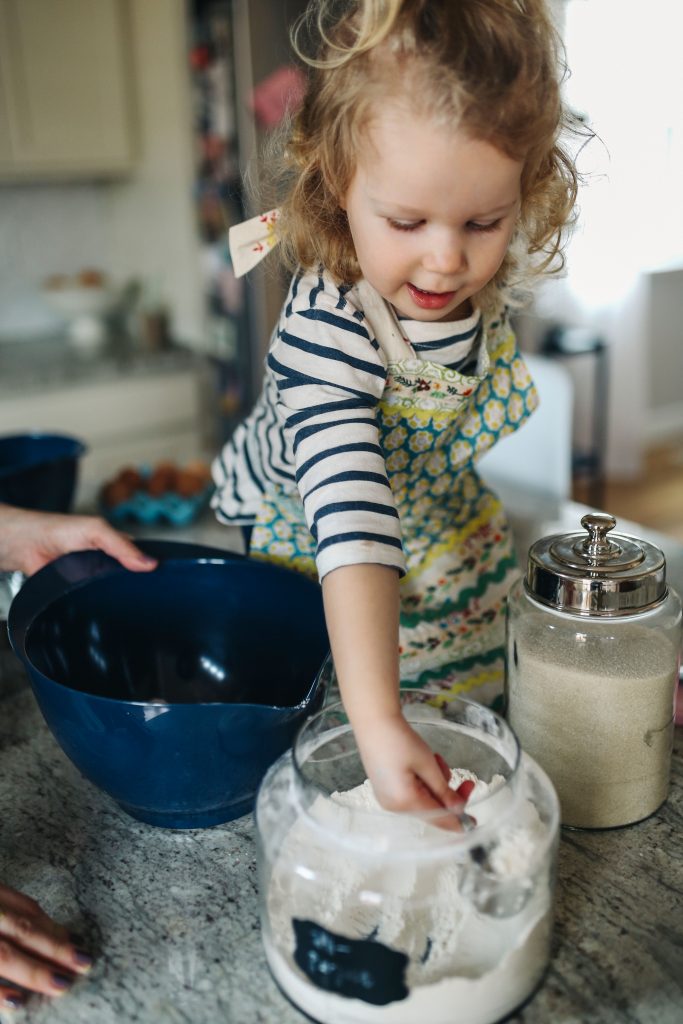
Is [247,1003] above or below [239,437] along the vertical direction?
below

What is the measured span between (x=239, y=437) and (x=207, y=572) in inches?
7.1

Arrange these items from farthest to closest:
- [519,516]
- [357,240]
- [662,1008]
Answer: [519,516] → [357,240] → [662,1008]

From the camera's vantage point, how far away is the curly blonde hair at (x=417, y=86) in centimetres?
54

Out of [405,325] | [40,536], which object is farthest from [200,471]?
[405,325]

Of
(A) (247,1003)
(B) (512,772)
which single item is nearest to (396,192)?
(B) (512,772)

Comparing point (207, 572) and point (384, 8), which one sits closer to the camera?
point (384, 8)

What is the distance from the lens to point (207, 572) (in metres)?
0.80

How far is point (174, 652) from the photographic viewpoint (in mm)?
824

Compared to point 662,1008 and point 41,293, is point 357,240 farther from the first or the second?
point 41,293

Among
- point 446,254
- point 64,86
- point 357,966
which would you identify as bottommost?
point 357,966

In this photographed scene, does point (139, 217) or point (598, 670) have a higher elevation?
point (139, 217)

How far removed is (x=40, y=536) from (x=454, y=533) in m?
0.40

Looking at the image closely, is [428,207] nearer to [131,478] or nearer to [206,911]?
[206,911]

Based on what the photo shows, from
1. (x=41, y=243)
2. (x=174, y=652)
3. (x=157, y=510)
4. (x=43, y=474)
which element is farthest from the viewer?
(x=41, y=243)
